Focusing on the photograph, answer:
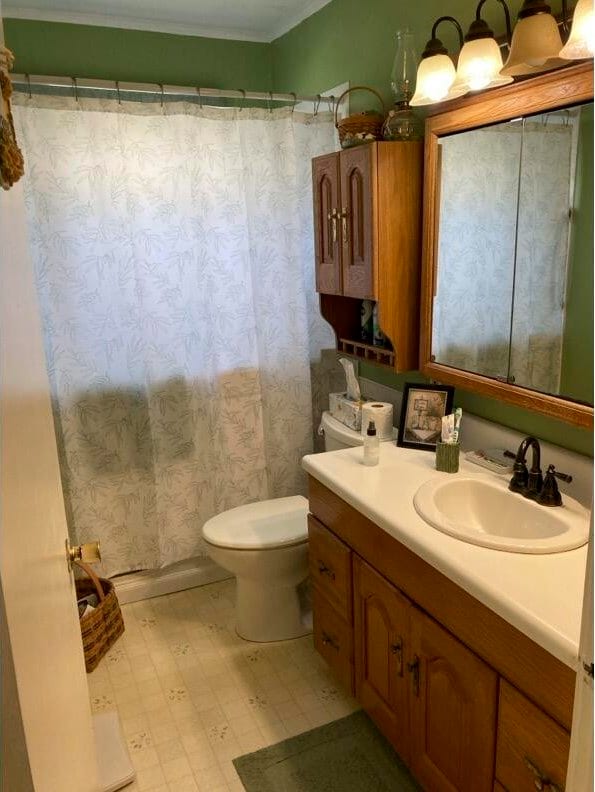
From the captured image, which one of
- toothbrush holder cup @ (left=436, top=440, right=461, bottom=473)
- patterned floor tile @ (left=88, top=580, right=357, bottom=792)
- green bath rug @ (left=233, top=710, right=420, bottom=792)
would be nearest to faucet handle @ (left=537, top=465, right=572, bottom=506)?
toothbrush holder cup @ (left=436, top=440, right=461, bottom=473)

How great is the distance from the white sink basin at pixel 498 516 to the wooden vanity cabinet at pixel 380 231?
55 cm

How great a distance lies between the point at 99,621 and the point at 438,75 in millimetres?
2129

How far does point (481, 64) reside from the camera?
1.52 m

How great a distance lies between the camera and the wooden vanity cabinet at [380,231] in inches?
76.4

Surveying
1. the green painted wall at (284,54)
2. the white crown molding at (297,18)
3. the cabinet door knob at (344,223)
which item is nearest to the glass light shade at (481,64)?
the green painted wall at (284,54)

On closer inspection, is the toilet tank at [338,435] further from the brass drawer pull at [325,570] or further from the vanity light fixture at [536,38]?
the vanity light fixture at [536,38]

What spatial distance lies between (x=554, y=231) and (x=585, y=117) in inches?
10.4

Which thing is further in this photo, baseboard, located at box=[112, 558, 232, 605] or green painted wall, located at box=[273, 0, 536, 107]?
baseboard, located at box=[112, 558, 232, 605]

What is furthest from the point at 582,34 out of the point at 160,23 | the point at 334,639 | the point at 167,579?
the point at 167,579

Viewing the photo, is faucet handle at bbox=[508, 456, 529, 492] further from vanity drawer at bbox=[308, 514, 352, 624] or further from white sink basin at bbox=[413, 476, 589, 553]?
vanity drawer at bbox=[308, 514, 352, 624]

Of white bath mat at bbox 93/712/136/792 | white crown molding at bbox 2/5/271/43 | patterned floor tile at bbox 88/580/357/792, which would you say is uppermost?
white crown molding at bbox 2/5/271/43

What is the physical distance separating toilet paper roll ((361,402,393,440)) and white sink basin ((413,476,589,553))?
436 mm

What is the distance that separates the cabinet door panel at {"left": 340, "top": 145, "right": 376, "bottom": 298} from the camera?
6.44 ft

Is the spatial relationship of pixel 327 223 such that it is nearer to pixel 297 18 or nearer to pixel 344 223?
pixel 344 223
